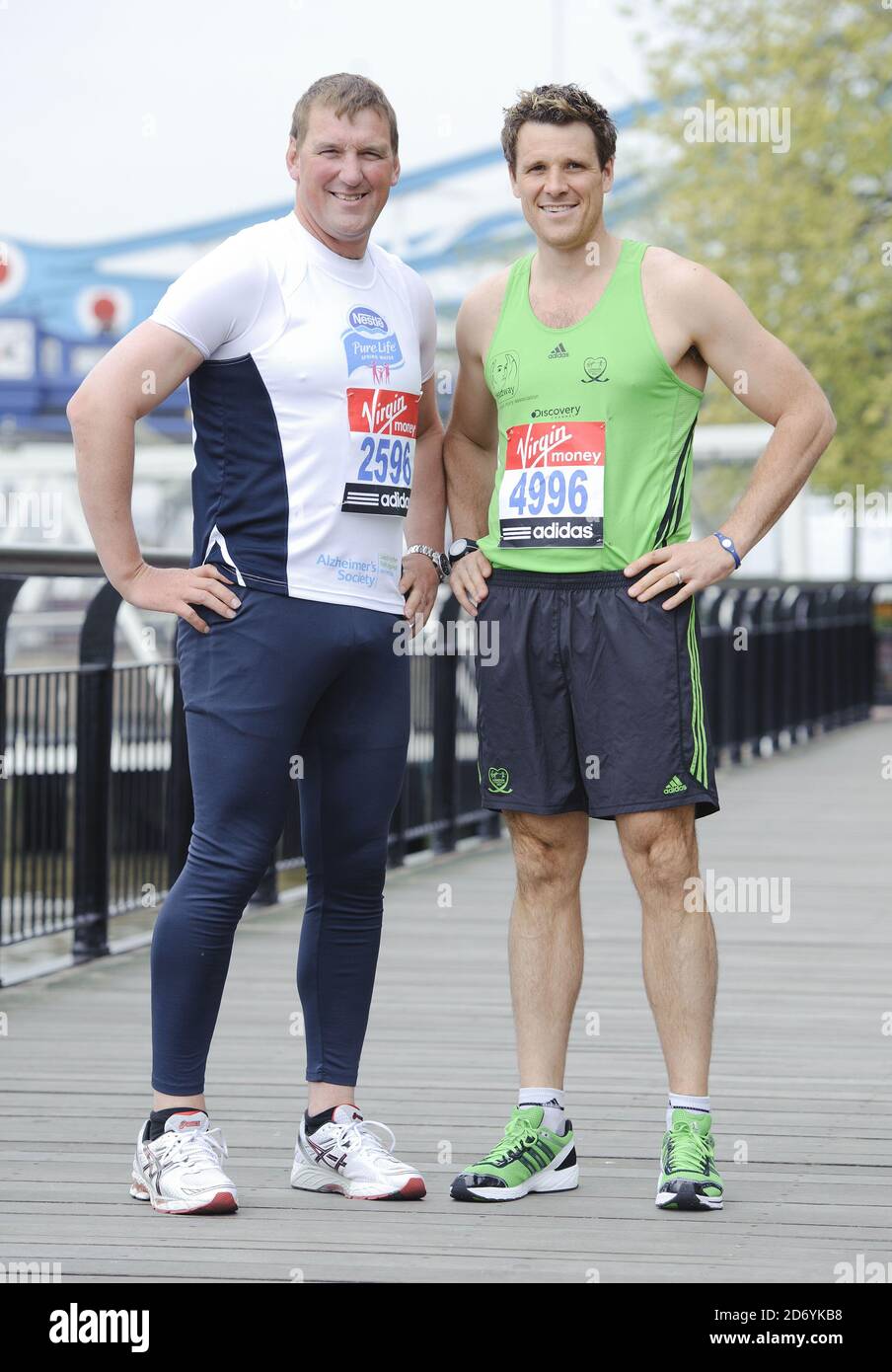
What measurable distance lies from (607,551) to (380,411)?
47cm

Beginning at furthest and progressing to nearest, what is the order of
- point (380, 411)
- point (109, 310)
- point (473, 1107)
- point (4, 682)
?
point (109, 310) < point (4, 682) < point (473, 1107) < point (380, 411)

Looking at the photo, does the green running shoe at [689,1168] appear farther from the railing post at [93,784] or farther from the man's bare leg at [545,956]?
the railing post at [93,784]

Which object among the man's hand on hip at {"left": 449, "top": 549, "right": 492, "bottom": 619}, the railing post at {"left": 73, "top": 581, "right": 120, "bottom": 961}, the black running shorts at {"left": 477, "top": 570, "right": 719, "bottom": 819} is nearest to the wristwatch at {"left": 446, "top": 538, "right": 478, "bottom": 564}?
the man's hand on hip at {"left": 449, "top": 549, "right": 492, "bottom": 619}

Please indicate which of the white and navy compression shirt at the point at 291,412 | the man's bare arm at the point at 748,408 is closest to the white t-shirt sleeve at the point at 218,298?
the white and navy compression shirt at the point at 291,412

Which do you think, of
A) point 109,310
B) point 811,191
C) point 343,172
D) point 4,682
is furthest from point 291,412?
point 109,310

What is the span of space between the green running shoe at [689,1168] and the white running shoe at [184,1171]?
755 millimetres

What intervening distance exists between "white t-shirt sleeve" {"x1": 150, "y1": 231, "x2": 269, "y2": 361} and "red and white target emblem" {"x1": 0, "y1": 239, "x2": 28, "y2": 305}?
48.3 metres

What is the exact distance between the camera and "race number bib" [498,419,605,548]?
387cm

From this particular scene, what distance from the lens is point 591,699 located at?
153 inches

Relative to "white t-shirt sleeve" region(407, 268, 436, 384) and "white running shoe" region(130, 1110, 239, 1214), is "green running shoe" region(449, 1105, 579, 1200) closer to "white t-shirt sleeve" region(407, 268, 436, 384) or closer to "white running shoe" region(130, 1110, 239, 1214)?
"white running shoe" region(130, 1110, 239, 1214)

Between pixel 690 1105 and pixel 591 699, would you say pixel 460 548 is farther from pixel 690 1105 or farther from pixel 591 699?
pixel 690 1105

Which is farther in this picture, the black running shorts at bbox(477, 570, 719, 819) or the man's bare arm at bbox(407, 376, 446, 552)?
the man's bare arm at bbox(407, 376, 446, 552)

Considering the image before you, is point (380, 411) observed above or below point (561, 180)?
below
